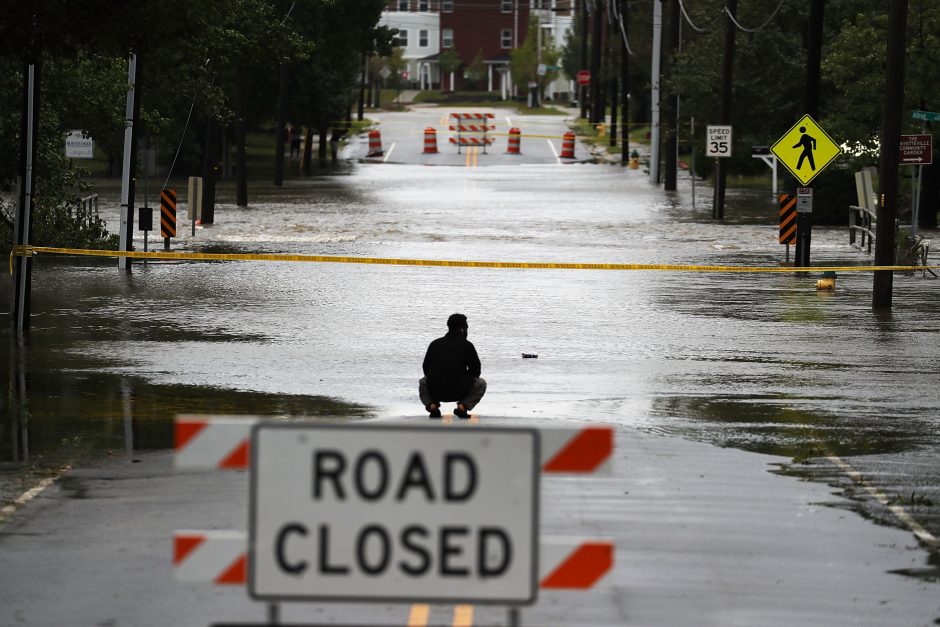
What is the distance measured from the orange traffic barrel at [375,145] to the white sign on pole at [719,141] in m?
35.4

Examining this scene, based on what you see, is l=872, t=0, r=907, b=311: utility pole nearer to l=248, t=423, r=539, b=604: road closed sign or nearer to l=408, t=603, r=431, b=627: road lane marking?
l=408, t=603, r=431, b=627: road lane marking

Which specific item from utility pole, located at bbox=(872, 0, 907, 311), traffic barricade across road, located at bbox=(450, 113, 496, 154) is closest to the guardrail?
utility pole, located at bbox=(872, 0, 907, 311)

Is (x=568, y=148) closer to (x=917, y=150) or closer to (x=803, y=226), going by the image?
(x=803, y=226)

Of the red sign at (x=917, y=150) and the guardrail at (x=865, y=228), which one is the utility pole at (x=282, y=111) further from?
the red sign at (x=917, y=150)

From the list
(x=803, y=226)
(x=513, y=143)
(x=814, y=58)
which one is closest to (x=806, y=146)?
(x=803, y=226)

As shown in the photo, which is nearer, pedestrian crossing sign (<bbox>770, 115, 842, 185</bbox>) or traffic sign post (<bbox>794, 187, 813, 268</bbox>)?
traffic sign post (<bbox>794, 187, 813, 268</bbox>)

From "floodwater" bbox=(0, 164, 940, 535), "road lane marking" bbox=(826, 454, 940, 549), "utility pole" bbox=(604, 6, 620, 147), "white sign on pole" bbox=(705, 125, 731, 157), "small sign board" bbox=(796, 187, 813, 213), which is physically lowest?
"road lane marking" bbox=(826, 454, 940, 549)

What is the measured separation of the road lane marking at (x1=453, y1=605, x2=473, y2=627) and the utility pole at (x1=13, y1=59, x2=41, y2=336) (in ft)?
40.8

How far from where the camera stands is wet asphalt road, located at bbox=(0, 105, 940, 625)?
901 cm

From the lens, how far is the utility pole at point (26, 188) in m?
19.7

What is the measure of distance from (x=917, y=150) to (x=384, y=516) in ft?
74.3

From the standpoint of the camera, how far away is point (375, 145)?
78.2 meters

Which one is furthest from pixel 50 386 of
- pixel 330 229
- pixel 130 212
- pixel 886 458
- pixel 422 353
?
pixel 330 229

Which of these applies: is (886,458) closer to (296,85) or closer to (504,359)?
(504,359)
